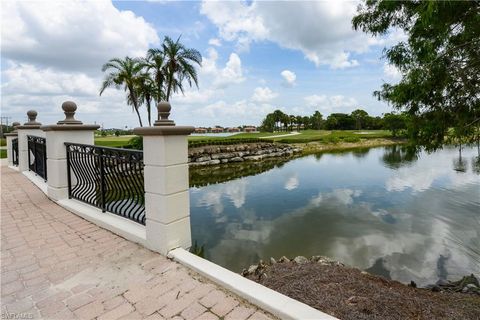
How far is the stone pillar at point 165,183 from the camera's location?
281 centimetres

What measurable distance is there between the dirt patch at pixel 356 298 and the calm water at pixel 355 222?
1.52 meters

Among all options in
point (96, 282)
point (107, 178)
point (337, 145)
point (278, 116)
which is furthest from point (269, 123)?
point (96, 282)

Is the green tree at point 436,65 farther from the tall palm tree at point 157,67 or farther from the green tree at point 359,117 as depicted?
the green tree at point 359,117

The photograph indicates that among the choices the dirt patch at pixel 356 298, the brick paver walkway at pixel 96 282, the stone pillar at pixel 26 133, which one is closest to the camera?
the brick paver walkway at pixel 96 282

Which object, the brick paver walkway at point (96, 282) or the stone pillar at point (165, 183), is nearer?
the brick paver walkway at point (96, 282)

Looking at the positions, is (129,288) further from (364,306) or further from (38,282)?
(364,306)

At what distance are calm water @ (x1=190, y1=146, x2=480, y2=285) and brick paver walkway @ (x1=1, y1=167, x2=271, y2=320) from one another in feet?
9.09

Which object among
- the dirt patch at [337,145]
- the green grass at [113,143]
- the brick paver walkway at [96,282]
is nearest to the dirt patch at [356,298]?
the brick paver walkway at [96,282]

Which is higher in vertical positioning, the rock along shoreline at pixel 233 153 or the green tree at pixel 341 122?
the green tree at pixel 341 122

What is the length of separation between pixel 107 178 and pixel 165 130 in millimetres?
2043

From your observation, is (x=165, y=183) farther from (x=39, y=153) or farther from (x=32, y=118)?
(x=32, y=118)

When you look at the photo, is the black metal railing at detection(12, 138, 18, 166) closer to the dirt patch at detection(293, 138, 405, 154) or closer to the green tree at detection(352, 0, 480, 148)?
the green tree at detection(352, 0, 480, 148)

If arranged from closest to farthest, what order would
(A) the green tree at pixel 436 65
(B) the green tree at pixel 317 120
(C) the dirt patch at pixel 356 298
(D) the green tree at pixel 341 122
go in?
(C) the dirt patch at pixel 356 298, (A) the green tree at pixel 436 65, (D) the green tree at pixel 341 122, (B) the green tree at pixel 317 120

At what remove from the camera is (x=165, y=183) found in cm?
283
